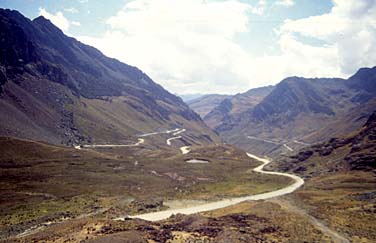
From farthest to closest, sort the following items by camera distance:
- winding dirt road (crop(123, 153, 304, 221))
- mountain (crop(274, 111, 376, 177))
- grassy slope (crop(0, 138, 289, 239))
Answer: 1. mountain (crop(274, 111, 376, 177))
2. grassy slope (crop(0, 138, 289, 239))
3. winding dirt road (crop(123, 153, 304, 221))

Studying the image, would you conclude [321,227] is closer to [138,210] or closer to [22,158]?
[138,210]

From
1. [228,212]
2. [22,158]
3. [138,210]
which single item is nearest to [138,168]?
[22,158]

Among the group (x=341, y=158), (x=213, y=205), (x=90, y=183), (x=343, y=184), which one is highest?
(x=341, y=158)

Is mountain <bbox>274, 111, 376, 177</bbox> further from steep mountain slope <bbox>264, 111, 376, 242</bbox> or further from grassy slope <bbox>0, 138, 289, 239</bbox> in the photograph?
grassy slope <bbox>0, 138, 289, 239</bbox>

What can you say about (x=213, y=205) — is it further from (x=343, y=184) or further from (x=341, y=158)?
(x=341, y=158)

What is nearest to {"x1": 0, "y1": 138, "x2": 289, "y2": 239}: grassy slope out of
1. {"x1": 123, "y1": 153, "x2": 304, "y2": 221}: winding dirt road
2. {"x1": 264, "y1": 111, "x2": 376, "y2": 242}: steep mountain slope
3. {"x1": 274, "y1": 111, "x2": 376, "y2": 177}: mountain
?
{"x1": 123, "y1": 153, "x2": 304, "y2": 221}: winding dirt road

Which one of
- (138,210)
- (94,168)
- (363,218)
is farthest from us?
(94,168)

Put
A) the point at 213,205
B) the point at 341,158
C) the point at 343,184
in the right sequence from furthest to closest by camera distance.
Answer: the point at 341,158
the point at 343,184
the point at 213,205

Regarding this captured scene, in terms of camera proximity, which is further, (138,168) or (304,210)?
(138,168)

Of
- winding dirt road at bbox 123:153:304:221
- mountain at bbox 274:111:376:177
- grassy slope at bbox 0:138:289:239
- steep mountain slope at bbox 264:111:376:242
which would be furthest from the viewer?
mountain at bbox 274:111:376:177

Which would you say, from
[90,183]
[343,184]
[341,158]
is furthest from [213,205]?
[341,158]

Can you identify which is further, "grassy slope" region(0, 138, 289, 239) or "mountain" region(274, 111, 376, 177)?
"mountain" region(274, 111, 376, 177)
